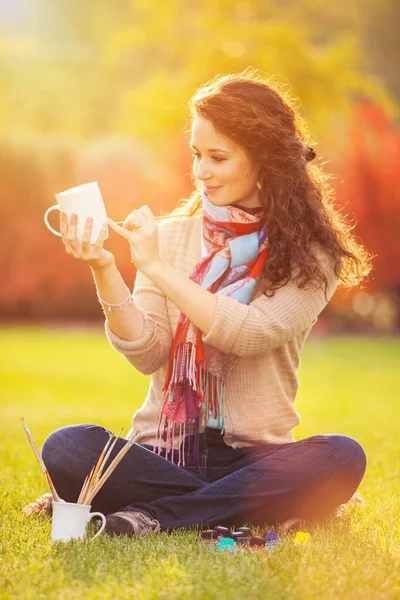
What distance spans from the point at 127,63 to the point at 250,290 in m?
22.9

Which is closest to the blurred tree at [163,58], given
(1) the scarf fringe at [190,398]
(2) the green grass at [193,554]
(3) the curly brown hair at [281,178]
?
(2) the green grass at [193,554]

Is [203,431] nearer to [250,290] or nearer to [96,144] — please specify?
[250,290]

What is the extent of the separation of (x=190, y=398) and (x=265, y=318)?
0.42 m

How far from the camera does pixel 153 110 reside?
18.0 m

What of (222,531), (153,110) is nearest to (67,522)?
(222,531)

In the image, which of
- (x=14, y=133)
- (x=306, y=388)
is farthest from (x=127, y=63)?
(x=306, y=388)

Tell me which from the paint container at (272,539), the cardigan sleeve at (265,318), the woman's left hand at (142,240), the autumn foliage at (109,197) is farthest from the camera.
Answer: the autumn foliage at (109,197)

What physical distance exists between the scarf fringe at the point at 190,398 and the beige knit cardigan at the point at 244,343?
0.19ft

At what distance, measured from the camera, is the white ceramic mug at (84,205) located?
3.00m

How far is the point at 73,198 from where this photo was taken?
2996 mm

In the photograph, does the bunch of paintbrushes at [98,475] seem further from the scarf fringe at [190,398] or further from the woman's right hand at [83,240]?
the woman's right hand at [83,240]

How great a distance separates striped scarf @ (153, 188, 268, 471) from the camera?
3463 millimetres

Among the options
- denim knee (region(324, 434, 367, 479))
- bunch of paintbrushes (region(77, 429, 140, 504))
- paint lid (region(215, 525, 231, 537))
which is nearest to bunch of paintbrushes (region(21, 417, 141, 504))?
bunch of paintbrushes (region(77, 429, 140, 504))

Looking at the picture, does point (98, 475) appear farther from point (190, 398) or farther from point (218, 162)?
point (218, 162)
